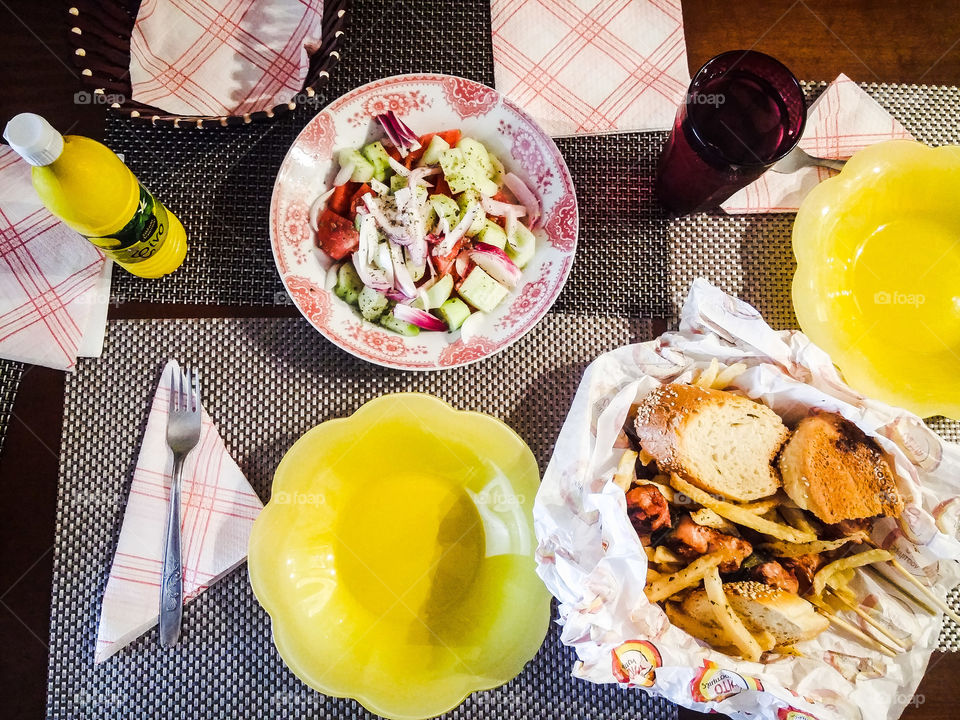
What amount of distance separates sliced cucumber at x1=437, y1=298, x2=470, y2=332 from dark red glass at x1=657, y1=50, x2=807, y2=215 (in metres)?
0.42

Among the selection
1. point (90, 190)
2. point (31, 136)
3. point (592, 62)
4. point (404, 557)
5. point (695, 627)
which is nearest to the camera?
point (31, 136)

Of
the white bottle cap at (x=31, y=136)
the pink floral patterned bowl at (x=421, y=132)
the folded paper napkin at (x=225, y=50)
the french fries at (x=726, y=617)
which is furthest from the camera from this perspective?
the folded paper napkin at (x=225, y=50)

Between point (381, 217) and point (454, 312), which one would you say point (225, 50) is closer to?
point (381, 217)

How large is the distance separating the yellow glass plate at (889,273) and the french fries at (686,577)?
0.37m

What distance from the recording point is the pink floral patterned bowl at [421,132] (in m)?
0.97

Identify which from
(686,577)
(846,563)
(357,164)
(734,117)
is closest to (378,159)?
(357,164)

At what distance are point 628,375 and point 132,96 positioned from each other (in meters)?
0.93

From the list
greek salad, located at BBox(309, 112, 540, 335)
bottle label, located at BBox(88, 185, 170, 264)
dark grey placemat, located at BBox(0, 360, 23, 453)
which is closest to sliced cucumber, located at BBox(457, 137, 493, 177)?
greek salad, located at BBox(309, 112, 540, 335)

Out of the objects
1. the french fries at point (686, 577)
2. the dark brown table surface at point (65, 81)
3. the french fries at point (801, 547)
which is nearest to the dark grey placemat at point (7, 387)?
the dark brown table surface at point (65, 81)

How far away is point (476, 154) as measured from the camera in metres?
1.03

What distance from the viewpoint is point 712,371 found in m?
0.95

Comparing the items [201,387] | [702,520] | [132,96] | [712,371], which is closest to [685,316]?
[712,371]

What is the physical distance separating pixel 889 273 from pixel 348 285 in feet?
2.94

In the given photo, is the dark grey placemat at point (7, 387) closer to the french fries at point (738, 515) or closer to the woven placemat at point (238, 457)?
the woven placemat at point (238, 457)
